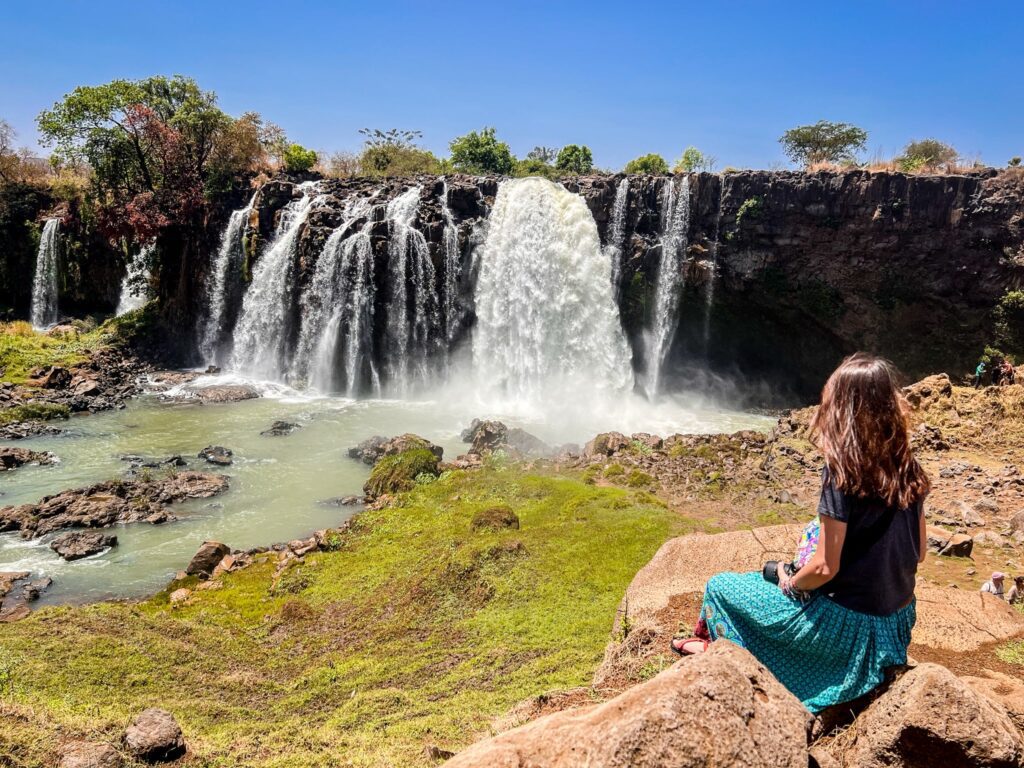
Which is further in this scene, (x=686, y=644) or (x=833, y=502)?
(x=686, y=644)

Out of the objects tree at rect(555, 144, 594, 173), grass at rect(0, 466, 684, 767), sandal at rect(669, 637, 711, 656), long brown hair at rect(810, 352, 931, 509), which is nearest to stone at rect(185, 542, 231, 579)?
grass at rect(0, 466, 684, 767)

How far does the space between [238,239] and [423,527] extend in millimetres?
22208

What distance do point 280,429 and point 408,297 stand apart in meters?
8.60

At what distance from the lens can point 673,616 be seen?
16.4 ft

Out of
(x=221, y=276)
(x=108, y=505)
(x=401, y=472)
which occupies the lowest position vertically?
(x=108, y=505)

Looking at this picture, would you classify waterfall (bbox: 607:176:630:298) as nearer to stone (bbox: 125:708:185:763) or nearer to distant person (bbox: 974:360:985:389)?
distant person (bbox: 974:360:985:389)

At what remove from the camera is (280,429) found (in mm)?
18891

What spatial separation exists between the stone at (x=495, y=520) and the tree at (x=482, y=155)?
104 ft

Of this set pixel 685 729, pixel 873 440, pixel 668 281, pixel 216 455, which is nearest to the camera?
pixel 685 729

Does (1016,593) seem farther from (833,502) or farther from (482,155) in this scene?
(482,155)

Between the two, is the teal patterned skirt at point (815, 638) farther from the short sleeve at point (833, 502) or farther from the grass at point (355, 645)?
the grass at point (355, 645)

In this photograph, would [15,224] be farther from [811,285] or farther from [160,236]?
[811,285]

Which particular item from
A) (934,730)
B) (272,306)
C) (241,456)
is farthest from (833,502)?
(272,306)

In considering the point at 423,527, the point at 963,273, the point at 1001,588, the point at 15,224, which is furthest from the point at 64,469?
the point at 963,273
